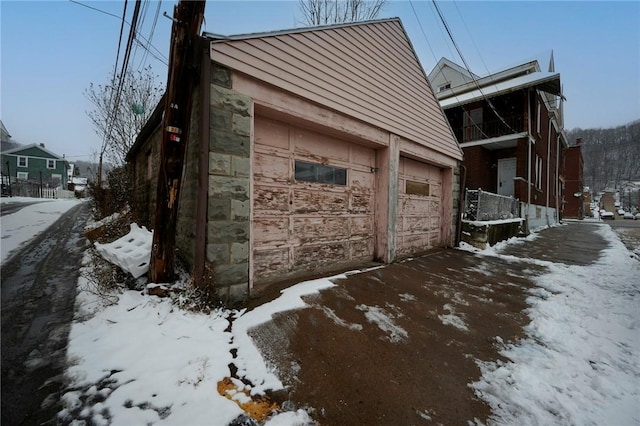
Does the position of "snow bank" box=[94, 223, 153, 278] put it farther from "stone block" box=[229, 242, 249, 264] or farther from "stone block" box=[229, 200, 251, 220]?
"stone block" box=[229, 200, 251, 220]

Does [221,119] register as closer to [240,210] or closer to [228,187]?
[228,187]

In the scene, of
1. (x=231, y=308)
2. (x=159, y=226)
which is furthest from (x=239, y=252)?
(x=159, y=226)

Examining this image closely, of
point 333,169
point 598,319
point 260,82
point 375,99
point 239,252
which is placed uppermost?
point 375,99

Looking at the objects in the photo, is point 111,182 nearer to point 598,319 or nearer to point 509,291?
point 509,291

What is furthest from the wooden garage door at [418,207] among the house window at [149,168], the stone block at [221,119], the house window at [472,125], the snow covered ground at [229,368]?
the house window at [472,125]

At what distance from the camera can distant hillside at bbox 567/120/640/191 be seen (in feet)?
162

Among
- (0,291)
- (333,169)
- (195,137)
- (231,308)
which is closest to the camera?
(231,308)

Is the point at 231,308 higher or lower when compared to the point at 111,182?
lower

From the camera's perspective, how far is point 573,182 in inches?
1053

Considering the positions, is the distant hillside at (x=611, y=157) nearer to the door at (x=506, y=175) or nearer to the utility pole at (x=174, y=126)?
the door at (x=506, y=175)

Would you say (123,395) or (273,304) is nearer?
(123,395)

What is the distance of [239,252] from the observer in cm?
312

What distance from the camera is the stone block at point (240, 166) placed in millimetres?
3070

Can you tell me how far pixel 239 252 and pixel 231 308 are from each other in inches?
26.3
